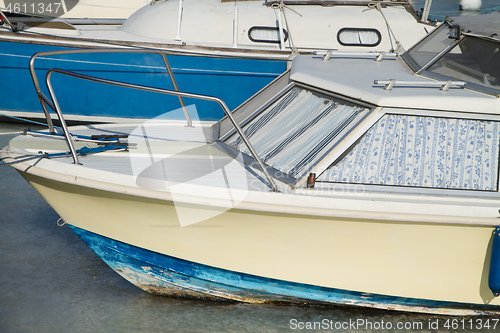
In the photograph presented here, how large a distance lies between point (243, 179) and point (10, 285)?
6.21ft

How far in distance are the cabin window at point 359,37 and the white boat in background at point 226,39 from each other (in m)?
0.01

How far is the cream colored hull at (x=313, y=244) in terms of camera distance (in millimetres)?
2727

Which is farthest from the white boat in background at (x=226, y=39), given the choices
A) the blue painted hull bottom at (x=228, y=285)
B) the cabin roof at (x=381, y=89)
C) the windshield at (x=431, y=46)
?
the blue painted hull bottom at (x=228, y=285)

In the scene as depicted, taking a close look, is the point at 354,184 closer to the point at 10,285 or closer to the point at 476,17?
the point at 476,17

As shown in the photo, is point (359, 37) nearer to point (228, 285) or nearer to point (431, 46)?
point (431, 46)

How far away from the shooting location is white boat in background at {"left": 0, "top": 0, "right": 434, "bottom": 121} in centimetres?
652

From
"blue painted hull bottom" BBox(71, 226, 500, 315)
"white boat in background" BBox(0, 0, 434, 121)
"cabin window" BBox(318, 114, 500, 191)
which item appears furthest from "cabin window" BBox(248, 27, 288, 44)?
"blue painted hull bottom" BBox(71, 226, 500, 315)

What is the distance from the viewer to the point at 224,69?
6.66 meters

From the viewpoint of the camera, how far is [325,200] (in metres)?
2.66

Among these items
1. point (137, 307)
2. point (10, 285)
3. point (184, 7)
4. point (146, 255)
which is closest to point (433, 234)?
point (146, 255)

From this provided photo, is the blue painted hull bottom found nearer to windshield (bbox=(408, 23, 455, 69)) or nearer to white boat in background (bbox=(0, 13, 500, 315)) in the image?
white boat in background (bbox=(0, 13, 500, 315))

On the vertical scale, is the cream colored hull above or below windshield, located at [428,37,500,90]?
below

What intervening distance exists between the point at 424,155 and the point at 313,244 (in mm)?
826

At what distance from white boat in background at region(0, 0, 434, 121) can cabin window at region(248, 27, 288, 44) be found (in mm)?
13
